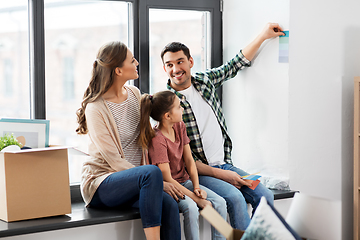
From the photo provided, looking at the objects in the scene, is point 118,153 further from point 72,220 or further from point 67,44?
point 67,44

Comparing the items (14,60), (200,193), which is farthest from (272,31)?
(14,60)

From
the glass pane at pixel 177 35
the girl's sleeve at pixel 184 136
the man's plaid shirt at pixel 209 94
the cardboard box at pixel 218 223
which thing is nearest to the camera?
the cardboard box at pixel 218 223

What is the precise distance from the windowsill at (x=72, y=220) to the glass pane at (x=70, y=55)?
1.51 ft

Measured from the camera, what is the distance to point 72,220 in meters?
1.66

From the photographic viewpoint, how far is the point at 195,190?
6.04ft

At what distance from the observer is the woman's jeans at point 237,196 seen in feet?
6.17

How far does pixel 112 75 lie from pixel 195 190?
69 centimetres

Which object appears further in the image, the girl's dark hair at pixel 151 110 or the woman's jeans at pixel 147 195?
the girl's dark hair at pixel 151 110

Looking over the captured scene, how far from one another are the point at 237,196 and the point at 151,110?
601 millimetres

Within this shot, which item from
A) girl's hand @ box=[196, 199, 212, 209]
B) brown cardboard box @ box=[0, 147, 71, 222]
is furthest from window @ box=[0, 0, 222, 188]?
girl's hand @ box=[196, 199, 212, 209]

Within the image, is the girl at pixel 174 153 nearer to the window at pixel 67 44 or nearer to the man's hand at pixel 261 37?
the window at pixel 67 44

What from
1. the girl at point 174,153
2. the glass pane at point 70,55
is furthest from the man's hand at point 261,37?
the glass pane at point 70,55

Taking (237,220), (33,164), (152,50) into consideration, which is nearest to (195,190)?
(237,220)

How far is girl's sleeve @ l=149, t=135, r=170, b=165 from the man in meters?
0.29
